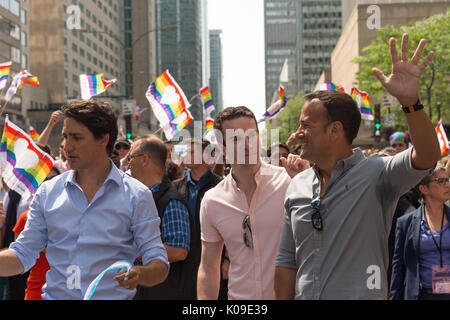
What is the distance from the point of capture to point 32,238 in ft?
10.8

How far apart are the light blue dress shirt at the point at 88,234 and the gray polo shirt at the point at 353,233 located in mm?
786

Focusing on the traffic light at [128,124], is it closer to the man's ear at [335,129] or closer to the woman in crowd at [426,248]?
the woman in crowd at [426,248]

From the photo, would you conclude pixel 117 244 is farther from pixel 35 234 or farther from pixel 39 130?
pixel 39 130

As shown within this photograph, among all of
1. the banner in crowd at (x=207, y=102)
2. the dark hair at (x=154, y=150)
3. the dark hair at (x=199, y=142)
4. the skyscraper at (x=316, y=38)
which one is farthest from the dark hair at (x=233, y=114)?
the skyscraper at (x=316, y=38)

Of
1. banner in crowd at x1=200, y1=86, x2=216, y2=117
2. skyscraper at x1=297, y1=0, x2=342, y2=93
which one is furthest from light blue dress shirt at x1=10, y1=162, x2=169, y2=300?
skyscraper at x1=297, y1=0, x2=342, y2=93

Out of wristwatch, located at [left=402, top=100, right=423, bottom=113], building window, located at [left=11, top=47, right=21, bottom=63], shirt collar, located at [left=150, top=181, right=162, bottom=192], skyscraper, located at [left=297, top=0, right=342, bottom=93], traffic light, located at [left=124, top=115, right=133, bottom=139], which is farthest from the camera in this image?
skyscraper, located at [left=297, top=0, right=342, bottom=93]

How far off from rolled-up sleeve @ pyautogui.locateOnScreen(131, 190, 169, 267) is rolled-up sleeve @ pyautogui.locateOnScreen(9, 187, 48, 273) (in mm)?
515

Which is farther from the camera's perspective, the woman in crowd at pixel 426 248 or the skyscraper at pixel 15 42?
the skyscraper at pixel 15 42

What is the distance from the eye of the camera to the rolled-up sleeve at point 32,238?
10.8ft

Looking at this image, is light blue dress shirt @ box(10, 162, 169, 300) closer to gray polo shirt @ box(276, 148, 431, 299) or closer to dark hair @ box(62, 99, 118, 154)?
dark hair @ box(62, 99, 118, 154)

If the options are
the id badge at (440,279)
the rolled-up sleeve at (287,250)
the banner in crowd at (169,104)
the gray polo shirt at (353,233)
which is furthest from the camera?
the banner in crowd at (169,104)

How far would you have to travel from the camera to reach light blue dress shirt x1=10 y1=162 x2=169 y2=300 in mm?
3195

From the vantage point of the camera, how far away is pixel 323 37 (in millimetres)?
143250
